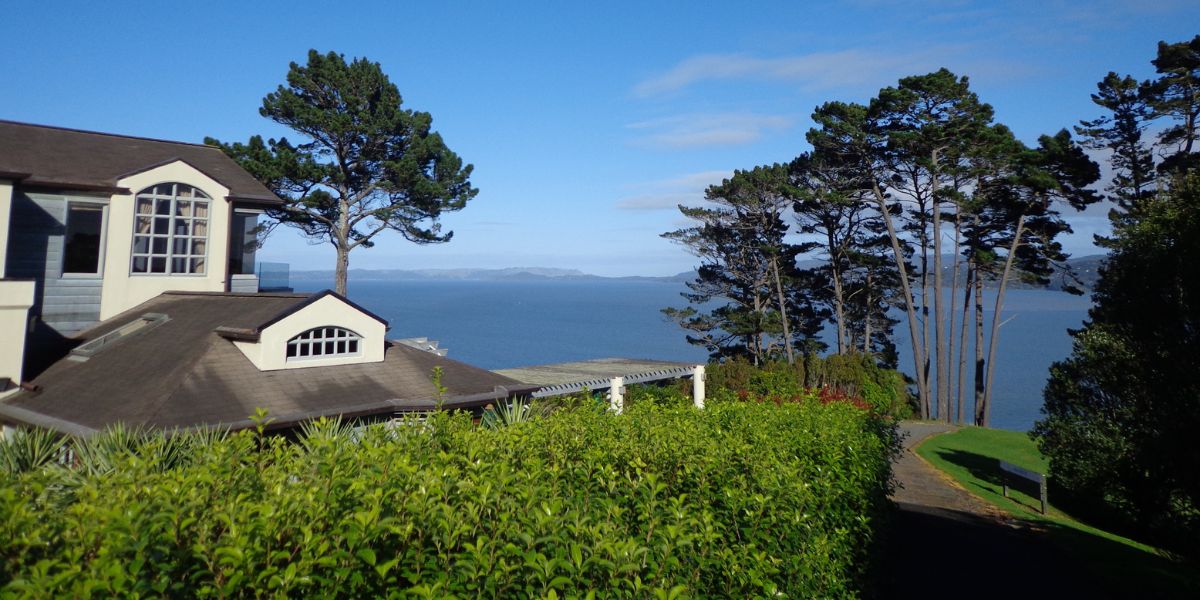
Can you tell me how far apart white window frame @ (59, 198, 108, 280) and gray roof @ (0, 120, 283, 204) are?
352 millimetres

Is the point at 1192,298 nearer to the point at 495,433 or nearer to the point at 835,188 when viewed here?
the point at 495,433

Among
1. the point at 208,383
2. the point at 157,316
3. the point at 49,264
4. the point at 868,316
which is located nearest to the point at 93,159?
the point at 49,264

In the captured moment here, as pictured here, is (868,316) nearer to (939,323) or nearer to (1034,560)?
(939,323)

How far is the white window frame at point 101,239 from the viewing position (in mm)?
15750

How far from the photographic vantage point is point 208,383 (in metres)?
12.8

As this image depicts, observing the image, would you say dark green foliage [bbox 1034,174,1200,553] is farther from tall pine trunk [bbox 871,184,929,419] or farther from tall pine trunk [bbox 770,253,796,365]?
tall pine trunk [bbox 770,253,796,365]

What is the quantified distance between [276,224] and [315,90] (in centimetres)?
696

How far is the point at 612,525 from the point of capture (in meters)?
3.50

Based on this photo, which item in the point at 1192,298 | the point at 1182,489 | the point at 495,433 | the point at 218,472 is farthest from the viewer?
the point at 1182,489

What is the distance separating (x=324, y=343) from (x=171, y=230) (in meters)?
5.68

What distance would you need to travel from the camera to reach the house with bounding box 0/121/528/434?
12719 mm

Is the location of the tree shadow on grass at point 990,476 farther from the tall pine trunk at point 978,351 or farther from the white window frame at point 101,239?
the white window frame at point 101,239

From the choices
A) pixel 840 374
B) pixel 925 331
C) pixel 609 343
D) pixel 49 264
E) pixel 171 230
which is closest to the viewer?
pixel 49 264

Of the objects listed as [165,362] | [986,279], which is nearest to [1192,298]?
[165,362]
